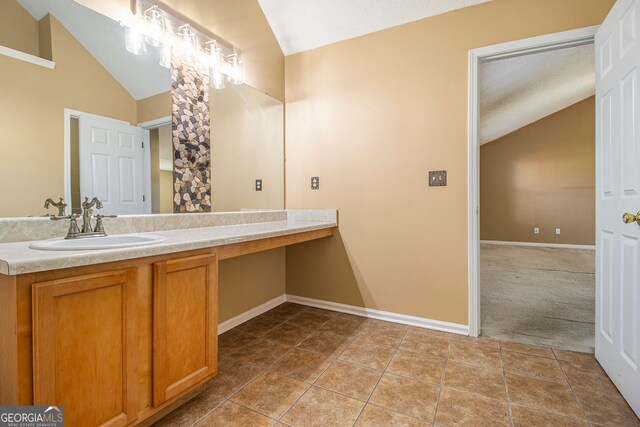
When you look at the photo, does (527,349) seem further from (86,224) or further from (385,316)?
(86,224)

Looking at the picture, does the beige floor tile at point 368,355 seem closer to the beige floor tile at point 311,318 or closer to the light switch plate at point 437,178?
the beige floor tile at point 311,318

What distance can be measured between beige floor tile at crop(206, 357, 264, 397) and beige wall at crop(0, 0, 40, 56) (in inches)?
69.1

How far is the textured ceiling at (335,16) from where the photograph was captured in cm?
222

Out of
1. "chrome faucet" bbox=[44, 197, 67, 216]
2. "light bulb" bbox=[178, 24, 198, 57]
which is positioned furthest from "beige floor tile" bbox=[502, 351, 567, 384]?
"light bulb" bbox=[178, 24, 198, 57]

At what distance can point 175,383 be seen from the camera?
4.18ft

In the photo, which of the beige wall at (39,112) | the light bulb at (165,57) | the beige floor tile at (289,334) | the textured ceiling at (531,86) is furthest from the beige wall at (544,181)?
the beige wall at (39,112)

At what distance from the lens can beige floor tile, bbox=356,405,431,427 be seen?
1.28m

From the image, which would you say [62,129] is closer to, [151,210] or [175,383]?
[151,210]

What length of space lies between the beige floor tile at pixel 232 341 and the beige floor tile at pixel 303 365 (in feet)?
1.16

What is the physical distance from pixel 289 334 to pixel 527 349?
1580 mm

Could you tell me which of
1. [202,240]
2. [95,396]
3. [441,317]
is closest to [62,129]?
[202,240]

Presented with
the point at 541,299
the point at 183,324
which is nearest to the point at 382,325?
the point at 183,324

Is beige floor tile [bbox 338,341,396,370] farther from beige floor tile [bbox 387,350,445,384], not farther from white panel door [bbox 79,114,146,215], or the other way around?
white panel door [bbox 79,114,146,215]

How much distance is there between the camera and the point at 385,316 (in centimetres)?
246
